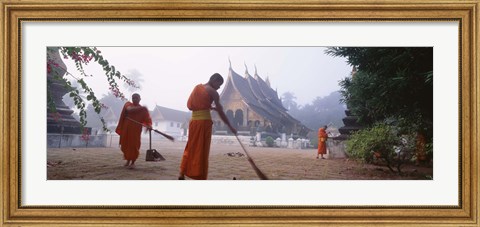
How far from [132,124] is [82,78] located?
1.70ft

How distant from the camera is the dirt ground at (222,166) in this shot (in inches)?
121

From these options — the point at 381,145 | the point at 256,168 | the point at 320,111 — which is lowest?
the point at 256,168

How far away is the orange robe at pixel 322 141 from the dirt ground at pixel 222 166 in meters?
0.06

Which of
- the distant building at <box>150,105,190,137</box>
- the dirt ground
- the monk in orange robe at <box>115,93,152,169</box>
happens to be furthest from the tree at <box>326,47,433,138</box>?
the monk in orange robe at <box>115,93,152,169</box>

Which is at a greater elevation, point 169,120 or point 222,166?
point 169,120

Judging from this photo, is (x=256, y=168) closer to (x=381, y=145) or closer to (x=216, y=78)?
(x=216, y=78)

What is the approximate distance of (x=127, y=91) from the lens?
310 centimetres

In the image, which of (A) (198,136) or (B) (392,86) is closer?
(A) (198,136)

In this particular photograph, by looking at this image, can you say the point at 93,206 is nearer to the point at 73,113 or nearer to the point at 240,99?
the point at 73,113

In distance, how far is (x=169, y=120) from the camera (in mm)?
3135

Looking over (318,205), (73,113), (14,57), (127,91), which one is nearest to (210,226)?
(318,205)

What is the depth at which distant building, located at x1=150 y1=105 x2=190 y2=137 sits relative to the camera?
10.2 ft

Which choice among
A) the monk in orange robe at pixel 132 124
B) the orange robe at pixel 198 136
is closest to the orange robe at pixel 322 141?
the orange robe at pixel 198 136

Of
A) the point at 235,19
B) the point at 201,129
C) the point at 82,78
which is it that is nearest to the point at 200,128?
the point at 201,129
